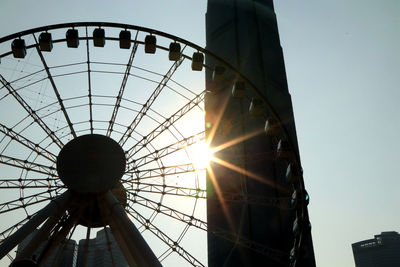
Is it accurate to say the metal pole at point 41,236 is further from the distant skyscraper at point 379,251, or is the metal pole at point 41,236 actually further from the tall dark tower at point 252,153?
the distant skyscraper at point 379,251

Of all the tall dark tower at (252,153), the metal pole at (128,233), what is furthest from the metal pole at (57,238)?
the tall dark tower at (252,153)

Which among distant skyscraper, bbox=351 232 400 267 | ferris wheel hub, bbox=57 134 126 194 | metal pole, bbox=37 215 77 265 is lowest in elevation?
distant skyscraper, bbox=351 232 400 267

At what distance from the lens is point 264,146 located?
97.0 ft

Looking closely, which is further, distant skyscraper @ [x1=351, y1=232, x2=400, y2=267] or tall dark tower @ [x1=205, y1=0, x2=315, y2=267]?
distant skyscraper @ [x1=351, y1=232, x2=400, y2=267]

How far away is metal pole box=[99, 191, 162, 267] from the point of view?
14.3 meters

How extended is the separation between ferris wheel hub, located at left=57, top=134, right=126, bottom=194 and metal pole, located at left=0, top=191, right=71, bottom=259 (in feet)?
2.49

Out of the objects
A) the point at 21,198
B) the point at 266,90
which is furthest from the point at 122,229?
the point at 266,90

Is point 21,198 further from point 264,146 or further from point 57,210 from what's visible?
point 264,146

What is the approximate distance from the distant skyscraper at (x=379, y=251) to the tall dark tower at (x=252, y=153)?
164 metres

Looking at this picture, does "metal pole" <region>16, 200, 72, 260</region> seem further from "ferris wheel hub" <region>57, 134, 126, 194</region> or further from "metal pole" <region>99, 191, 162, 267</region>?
"metal pole" <region>99, 191, 162, 267</region>

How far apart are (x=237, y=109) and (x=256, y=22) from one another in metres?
10.3

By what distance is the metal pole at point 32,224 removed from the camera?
51.6ft

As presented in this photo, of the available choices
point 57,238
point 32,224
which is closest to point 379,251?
point 57,238

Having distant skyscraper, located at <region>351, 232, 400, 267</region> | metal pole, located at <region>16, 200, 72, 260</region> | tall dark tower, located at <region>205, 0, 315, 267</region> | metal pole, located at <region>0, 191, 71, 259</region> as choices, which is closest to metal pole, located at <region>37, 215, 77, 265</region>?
metal pole, located at <region>16, 200, 72, 260</region>
